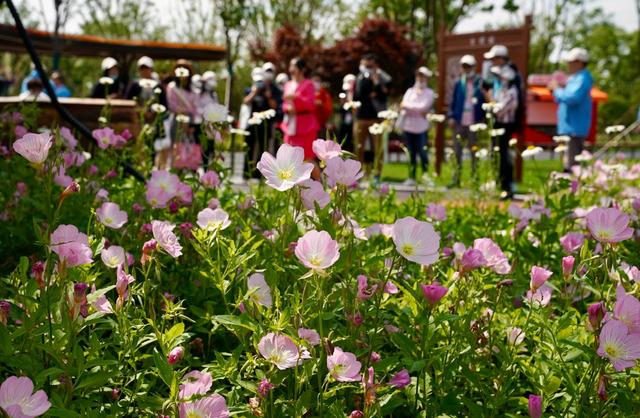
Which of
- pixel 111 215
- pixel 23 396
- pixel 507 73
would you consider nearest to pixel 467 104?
pixel 507 73

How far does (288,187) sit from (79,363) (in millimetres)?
486

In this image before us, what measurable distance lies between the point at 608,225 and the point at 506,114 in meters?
8.13

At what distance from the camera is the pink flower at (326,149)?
1.72m

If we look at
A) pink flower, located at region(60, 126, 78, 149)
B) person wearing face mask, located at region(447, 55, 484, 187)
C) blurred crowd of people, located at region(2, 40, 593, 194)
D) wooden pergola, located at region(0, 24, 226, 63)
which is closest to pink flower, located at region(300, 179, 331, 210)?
pink flower, located at region(60, 126, 78, 149)

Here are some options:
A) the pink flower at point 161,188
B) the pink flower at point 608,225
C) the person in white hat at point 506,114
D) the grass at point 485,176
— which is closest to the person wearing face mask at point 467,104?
the grass at point 485,176

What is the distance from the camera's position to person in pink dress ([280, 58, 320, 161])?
9484 mm

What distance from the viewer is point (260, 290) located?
1.60 metres

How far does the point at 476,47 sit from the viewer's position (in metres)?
12.1

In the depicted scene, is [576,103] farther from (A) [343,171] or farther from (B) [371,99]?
(A) [343,171]

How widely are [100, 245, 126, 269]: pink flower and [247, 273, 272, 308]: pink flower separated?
1.04 feet

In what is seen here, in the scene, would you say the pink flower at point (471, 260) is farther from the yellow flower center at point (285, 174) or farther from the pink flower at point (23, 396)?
the pink flower at point (23, 396)

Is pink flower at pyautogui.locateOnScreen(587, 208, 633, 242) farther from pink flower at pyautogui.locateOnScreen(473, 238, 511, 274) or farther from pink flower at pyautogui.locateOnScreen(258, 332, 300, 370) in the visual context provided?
pink flower at pyautogui.locateOnScreen(258, 332, 300, 370)

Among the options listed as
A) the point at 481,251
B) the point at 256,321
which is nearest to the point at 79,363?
the point at 256,321

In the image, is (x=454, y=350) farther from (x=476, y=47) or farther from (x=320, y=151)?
(x=476, y=47)
